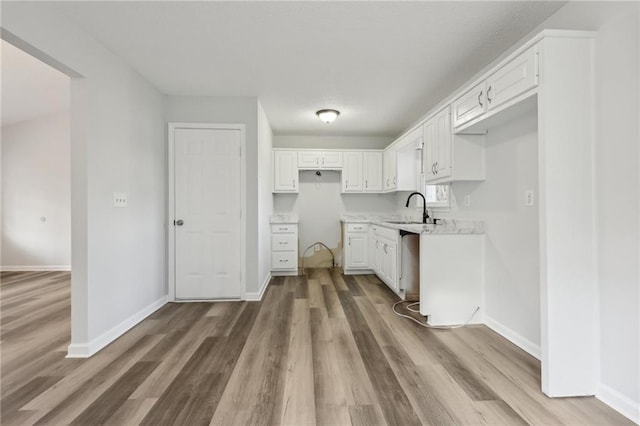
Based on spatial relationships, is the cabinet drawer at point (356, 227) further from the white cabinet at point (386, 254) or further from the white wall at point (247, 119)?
the white wall at point (247, 119)

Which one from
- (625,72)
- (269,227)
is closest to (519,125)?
(625,72)

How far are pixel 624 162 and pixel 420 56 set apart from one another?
169cm

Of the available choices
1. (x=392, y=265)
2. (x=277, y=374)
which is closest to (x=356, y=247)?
(x=392, y=265)

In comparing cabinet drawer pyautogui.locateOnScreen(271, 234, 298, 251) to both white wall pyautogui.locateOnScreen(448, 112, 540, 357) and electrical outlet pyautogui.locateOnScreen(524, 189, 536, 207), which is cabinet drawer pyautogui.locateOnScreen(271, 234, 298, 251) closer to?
white wall pyautogui.locateOnScreen(448, 112, 540, 357)

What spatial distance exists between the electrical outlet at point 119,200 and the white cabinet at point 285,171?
253 cm

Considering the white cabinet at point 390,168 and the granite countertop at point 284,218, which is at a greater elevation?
the white cabinet at point 390,168

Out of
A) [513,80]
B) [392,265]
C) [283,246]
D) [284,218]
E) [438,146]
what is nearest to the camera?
[513,80]

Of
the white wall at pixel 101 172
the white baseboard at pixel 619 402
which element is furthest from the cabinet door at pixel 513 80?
the white wall at pixel 101 172

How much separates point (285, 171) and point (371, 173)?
1540mm

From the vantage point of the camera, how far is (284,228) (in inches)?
179

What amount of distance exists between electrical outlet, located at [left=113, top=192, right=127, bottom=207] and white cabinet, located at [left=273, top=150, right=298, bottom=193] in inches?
99.4

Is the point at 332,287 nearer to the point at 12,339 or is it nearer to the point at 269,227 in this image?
the point at 269,227

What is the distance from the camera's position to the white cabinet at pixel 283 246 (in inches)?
178

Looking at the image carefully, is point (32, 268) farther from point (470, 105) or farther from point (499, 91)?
A: point (499, 91)
